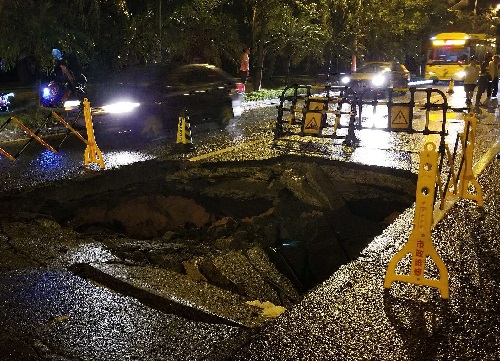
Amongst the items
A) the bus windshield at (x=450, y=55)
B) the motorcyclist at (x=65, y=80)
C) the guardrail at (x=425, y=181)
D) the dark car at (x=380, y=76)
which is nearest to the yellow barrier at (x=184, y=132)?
the guardrail at (x=425, y=181)

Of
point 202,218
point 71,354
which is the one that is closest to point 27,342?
point 71,354

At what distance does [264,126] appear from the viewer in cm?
1484

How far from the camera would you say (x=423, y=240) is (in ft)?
14.7

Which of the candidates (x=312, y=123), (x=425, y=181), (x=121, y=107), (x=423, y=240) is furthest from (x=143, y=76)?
(x=423, y=240)

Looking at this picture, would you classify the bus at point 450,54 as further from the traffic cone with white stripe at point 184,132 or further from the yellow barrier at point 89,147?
the yellow barrier at point 89,147

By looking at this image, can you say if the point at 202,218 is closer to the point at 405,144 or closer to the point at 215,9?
the point at 405,144

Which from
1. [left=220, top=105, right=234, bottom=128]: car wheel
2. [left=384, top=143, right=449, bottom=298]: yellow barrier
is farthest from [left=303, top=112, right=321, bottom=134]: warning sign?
[left=384, top=143, right=449, bottom=298]: yellow barrier

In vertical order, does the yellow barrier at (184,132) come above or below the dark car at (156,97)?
below

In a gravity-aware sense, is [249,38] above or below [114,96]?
above

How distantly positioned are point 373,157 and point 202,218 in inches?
147

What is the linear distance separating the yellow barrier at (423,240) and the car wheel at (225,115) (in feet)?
35.9

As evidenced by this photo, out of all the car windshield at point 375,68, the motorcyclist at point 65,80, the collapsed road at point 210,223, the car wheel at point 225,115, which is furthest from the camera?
the car windshield at point 375,68

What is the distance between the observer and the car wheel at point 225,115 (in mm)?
15180

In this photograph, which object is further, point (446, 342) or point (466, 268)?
point (466, 268)
